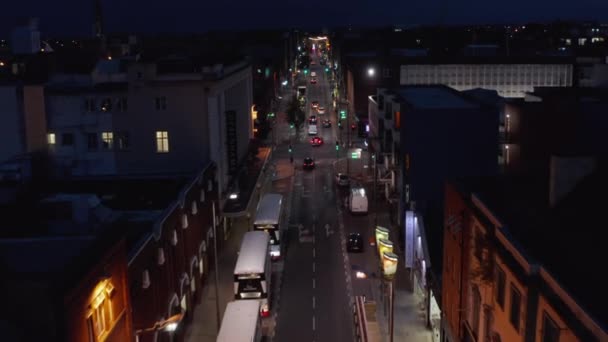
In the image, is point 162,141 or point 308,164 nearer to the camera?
point 162,141

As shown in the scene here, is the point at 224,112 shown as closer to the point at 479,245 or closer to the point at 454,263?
the point at 454,263

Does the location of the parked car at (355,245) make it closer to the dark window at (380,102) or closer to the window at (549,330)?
the dark window at (380,102)

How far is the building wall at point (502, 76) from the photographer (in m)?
84.1

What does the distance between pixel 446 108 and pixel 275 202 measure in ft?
41.0

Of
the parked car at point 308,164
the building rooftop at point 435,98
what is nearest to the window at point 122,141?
the building rooftop at point 435,98

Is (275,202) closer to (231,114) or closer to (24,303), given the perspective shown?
(231,114)

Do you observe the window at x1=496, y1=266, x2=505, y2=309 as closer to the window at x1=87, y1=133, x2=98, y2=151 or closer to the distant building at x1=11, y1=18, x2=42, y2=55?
the window at x1=87, y1=133, x2=98, y2=151

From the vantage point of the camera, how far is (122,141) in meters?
42.1

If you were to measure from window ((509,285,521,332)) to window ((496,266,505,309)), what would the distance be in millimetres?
848

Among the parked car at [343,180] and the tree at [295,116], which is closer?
the parked car at [343,180]

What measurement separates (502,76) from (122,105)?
56349 mm

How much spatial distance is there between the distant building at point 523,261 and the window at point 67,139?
25.7 m

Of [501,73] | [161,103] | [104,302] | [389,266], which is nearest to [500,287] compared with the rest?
[104,302]

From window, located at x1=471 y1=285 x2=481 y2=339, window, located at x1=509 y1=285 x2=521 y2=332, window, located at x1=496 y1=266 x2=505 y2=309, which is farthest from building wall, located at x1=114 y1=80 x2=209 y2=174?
window, located at x1=509 y1=285 x2=521 y2=332
